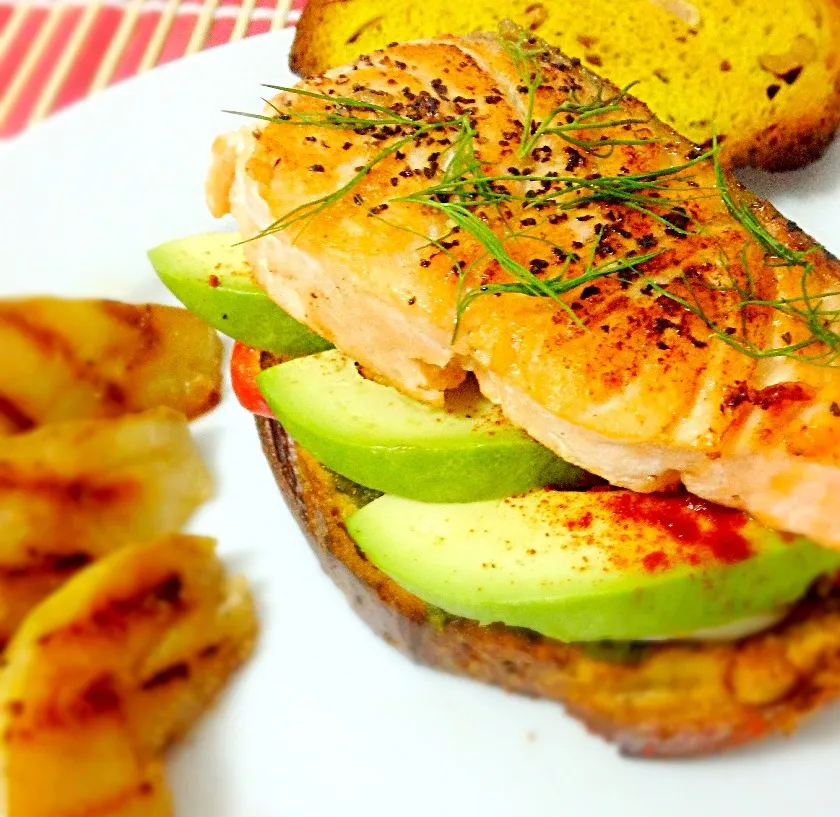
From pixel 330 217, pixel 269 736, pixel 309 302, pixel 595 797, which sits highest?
pixel 330 217

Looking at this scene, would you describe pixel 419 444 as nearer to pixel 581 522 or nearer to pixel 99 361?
pixel 581 522

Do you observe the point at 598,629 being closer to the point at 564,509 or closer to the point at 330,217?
the point at 564,509

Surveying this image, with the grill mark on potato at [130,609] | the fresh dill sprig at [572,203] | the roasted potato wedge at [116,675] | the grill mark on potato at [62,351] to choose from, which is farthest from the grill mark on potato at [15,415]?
the fresh dill sprig at [572,203]

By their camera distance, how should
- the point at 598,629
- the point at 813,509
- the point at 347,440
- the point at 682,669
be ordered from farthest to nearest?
the point at 347,440 < the point at 682,669 < the point at 598,629 < the point at 813,509

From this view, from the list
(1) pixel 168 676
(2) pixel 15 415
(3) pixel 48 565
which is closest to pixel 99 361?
(2) pixel 15 415

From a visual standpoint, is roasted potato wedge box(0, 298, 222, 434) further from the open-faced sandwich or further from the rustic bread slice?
the rustic bread slice

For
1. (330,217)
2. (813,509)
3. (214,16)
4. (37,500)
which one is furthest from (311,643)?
(214,16)

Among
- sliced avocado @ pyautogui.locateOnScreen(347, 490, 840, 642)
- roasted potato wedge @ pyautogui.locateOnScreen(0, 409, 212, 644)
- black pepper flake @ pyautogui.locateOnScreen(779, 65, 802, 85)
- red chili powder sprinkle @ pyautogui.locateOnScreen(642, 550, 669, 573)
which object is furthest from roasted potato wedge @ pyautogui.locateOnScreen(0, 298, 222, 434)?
black pepper flake @ pyautogui.locateOnScreen(779, 65, 802, 85)
